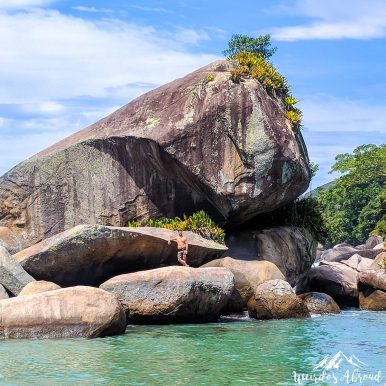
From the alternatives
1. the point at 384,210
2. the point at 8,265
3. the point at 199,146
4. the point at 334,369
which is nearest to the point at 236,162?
the point at 199,146

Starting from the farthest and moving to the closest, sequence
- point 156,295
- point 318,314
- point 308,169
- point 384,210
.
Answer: point 384,210 → point 308,169 → point 318,314 → point 156,295

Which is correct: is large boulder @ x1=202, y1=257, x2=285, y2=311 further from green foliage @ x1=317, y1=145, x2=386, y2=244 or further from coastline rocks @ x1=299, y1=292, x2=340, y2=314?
green foliage @ x1=317, y1=145, x2=386, y2=244

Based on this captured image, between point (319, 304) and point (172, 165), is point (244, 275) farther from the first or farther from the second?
point (172, 165)

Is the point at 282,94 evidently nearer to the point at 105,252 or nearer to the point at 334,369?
the point at 105,252

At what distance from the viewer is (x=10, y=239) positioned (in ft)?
79.3

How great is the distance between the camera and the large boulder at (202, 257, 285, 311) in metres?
21.8

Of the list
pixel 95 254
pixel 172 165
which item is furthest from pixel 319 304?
pixel 95 254

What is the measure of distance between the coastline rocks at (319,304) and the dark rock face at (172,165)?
3471 mm

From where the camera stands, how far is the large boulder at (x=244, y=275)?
71.4 feet

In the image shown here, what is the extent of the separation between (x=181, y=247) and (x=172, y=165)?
398 cm

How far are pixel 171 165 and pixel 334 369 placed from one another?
1286 centimetres

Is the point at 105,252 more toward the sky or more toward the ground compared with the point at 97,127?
more toward the ground

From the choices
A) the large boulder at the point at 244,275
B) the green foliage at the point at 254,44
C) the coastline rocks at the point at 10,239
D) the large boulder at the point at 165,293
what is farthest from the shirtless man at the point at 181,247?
the green foliage at the point at 254,44

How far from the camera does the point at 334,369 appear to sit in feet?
40.5
